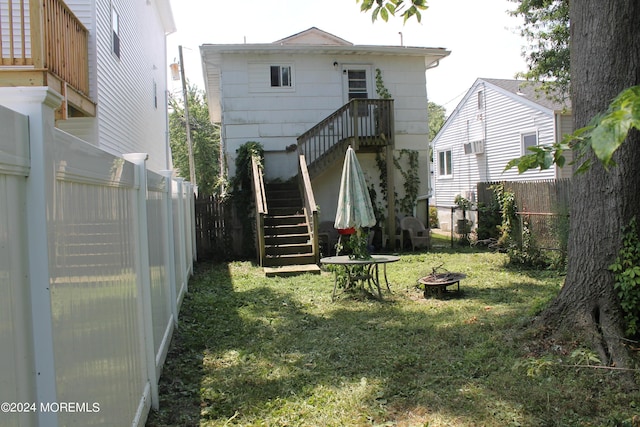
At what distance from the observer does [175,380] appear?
462cm

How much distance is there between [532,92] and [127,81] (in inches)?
627

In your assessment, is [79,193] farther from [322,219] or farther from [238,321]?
[322,219]

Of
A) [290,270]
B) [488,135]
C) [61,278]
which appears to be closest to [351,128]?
[290,270]

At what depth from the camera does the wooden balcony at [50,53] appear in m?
6.96

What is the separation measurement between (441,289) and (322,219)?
7.40 m

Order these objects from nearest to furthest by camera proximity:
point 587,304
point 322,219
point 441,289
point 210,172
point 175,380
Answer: point 175,380 < point 587,304 < point 441,289 < point 322,219 < point 210,172

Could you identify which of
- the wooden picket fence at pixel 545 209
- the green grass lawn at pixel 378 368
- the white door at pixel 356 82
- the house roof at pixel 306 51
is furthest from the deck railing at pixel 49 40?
the wooden picket fence at pixel 545 209

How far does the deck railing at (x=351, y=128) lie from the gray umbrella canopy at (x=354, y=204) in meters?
5.62

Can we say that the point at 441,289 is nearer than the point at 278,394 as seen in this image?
No

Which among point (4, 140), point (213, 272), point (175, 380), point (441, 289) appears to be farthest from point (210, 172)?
point (4, 140)

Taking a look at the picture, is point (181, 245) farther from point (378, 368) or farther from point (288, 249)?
point (378, 368)

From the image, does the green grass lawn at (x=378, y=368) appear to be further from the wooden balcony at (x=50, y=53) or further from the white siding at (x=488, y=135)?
the white siding at (x=488, y=135)

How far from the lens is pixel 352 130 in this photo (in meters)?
14.5

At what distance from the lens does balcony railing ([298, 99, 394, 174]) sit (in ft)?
46.0
